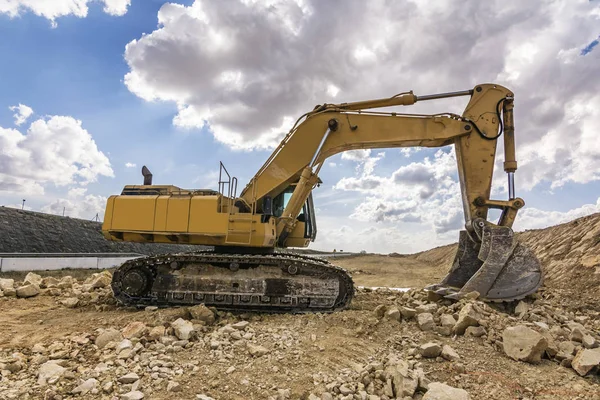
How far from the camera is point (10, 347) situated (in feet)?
18.7

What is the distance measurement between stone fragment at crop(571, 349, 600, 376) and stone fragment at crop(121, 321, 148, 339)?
19.0 feet

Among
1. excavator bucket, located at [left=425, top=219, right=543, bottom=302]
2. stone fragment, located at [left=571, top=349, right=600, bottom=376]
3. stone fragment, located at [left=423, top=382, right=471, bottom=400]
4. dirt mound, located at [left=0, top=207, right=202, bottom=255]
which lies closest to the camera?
stone fragment, located at [left=423, top=382, right=471, bottom=400]

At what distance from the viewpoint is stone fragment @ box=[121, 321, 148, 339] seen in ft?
19.0

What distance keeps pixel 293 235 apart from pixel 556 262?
10290mm

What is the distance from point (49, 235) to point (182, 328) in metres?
22.5

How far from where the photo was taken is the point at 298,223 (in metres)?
8.82

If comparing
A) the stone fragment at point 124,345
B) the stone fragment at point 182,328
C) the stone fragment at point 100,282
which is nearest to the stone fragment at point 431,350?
the stone fragment at point 182,328

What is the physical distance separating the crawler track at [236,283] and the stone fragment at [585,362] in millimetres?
3546

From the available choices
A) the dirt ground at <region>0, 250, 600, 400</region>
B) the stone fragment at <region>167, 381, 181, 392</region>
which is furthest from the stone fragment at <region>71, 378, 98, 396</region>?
the stone fragment at <region>167, 381, 181, 392</region>

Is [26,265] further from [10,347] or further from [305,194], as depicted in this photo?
[305,194]

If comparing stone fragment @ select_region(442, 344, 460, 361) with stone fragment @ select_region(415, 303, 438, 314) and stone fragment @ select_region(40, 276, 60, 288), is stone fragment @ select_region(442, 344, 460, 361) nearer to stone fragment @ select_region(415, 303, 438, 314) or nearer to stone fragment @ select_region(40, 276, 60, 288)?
stone fragment @ select_region(415, 303, 438, 314)

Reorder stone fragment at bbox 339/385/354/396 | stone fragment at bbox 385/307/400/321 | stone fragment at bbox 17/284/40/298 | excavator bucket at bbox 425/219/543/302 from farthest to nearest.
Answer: stone fragment at bbox 17/284/40/298
excavator bucket at bbox 425/219/543/302
stone fragment at bbox 385/307/400/321
stone fragment at bbox 339/385/354/396

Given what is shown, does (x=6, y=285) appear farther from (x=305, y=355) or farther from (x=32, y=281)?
(x=305, y=355)

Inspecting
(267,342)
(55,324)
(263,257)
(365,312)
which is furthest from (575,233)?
(55,324)
